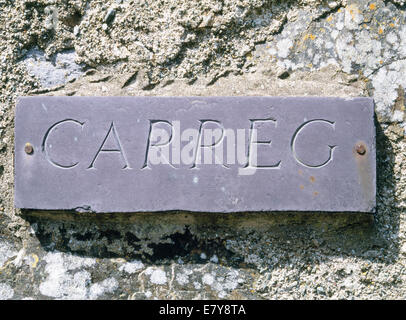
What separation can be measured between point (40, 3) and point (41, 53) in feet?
0.50

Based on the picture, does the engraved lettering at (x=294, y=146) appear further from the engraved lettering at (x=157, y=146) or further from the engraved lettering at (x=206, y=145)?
the engraved lettering at (x=157, y=146)

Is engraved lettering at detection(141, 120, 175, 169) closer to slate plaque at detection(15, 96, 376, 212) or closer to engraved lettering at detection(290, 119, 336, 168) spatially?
slate plaque at detection(15, 96, 376, 212)

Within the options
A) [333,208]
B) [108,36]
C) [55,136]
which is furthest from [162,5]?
[333,208]

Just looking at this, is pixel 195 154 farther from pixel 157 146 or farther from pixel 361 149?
pixel 361 149

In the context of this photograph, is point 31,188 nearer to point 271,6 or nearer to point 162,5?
point 162,5

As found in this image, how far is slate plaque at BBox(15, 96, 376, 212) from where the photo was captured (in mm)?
1246

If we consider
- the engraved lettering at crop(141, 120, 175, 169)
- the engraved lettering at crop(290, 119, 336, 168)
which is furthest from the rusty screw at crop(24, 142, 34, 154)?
the engraved lettering at crop(290, 119, 336, 168)

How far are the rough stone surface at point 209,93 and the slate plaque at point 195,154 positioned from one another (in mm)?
69

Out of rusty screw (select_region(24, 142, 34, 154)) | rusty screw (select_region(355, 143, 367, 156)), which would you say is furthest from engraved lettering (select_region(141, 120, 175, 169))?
rusty screw (select_region(355, 143, 367, 156))

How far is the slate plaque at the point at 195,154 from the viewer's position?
4.09 feet

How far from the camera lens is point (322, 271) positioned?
1.29 meters

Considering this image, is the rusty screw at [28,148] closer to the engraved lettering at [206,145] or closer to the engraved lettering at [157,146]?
the engraved lettering at [157,146]

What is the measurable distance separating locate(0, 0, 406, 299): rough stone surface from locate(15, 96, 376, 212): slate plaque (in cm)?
7

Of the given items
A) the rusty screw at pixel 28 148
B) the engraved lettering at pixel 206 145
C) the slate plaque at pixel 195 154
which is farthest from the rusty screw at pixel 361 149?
the rusty screw at pixel 28 148
